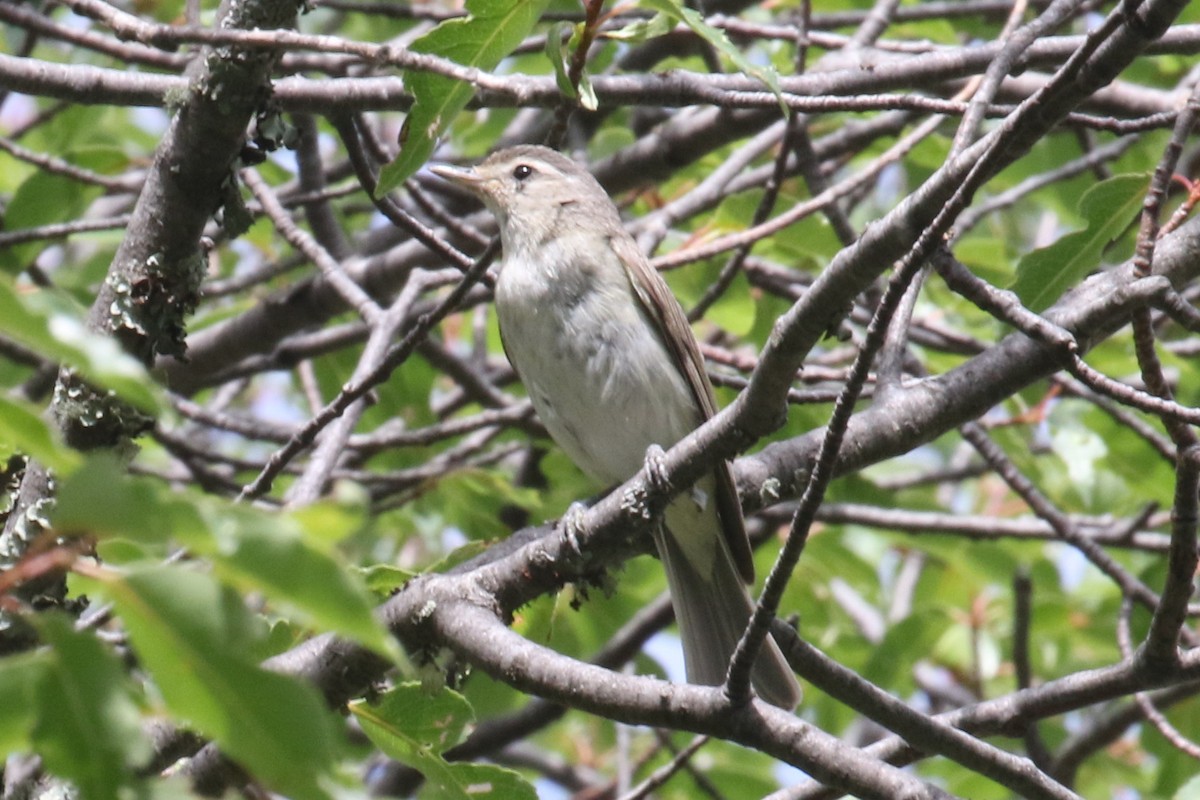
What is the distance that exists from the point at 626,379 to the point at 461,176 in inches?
43.1

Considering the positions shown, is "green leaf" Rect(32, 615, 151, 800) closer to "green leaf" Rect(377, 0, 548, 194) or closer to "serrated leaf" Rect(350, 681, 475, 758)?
"serrated leaf" Rect(350, 681, 475, 758)

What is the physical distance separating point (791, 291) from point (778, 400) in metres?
2.92

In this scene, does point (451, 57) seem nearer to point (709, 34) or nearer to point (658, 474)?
point (709, 34)

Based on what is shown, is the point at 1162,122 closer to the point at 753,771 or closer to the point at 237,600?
the point at 237,600

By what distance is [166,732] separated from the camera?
2898 mm

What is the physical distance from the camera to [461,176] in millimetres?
5301

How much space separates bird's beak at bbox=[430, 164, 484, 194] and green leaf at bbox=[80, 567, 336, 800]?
3.99 metres

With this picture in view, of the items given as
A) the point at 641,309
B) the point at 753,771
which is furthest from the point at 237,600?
the point at 753,771

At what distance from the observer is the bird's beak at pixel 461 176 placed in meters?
5.26

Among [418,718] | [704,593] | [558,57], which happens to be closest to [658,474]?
[418,718]

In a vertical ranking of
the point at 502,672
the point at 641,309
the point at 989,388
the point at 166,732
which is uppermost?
the point at 641,309

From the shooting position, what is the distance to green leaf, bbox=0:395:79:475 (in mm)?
1413

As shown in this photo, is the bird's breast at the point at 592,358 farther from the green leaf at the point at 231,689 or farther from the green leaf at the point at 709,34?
the green leaf at the point at 231,689

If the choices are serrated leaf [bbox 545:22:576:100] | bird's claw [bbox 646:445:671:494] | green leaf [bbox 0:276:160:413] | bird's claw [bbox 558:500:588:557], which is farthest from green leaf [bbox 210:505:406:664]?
bird's claw [bbox 558:500:588:557]
